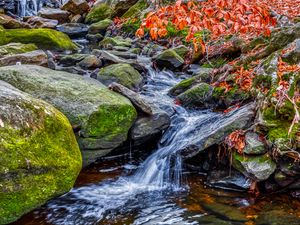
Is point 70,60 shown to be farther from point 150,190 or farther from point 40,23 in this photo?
point 40,23

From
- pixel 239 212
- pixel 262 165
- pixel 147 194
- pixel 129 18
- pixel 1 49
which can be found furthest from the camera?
pixel 129 18

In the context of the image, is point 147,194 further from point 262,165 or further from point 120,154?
point 262,165

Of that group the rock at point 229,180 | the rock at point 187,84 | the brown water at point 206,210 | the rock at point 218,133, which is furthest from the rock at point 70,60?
the rock at point 229,180

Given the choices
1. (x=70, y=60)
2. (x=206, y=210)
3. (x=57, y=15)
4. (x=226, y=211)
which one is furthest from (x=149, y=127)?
(x=57, y=15)

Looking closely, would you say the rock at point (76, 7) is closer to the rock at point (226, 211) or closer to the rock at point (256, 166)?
the rock at point (256, 166)

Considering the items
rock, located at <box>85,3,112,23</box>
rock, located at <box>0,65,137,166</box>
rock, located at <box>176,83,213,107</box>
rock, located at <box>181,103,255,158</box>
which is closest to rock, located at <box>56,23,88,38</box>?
rock, located at <box>85,3,112,23</box>

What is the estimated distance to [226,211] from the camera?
4.34m

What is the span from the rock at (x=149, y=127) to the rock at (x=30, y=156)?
1521mm

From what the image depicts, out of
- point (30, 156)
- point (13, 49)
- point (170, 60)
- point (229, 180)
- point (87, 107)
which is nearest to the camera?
point (30, 156)

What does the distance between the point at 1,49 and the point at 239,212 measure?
25.0 ft

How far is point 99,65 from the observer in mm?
9391

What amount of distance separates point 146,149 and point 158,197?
1.47 metres

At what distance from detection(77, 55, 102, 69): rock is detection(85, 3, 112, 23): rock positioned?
9499mm

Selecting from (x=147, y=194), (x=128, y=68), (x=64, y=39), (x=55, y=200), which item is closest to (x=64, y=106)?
(x=55, y=200)
